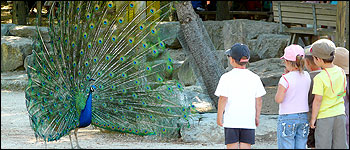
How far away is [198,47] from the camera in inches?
309

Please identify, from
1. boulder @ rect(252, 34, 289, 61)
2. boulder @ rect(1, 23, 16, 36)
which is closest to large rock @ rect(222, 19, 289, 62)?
boulder @ rect(252, 34, 289, 61)

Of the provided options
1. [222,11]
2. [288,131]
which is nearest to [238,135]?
[288,131]

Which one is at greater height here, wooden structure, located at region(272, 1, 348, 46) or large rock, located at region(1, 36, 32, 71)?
wooden structure, located at region(272, 1, 348, 46)

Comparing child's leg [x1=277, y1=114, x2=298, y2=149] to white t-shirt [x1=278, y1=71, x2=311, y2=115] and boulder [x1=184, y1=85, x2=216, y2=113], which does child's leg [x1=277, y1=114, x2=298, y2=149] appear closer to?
white t-shirt [x1=278, y1=71, x2=311, y2=115]

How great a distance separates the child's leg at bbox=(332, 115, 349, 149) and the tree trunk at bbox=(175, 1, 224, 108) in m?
3.18

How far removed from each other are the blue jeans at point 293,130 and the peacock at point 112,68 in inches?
78.8

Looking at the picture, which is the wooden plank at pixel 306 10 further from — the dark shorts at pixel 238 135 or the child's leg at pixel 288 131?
the dark shorts at pixel 238 135

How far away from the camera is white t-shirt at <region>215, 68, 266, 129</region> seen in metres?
4.68

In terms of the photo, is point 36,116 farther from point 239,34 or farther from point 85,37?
point 239,34

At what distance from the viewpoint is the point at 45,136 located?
19.4ft

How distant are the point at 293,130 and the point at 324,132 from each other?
0.29 meters

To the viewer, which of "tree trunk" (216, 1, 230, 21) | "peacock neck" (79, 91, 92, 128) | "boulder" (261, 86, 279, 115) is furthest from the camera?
"tree trunk" (216, 1, 230, 21)

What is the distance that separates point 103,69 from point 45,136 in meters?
1.37

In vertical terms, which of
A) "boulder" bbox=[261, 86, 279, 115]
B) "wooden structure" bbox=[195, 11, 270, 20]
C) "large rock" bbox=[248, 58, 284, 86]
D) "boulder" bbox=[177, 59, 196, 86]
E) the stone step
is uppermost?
"wooden structure" bbox=[195, 11, 270, 20]
